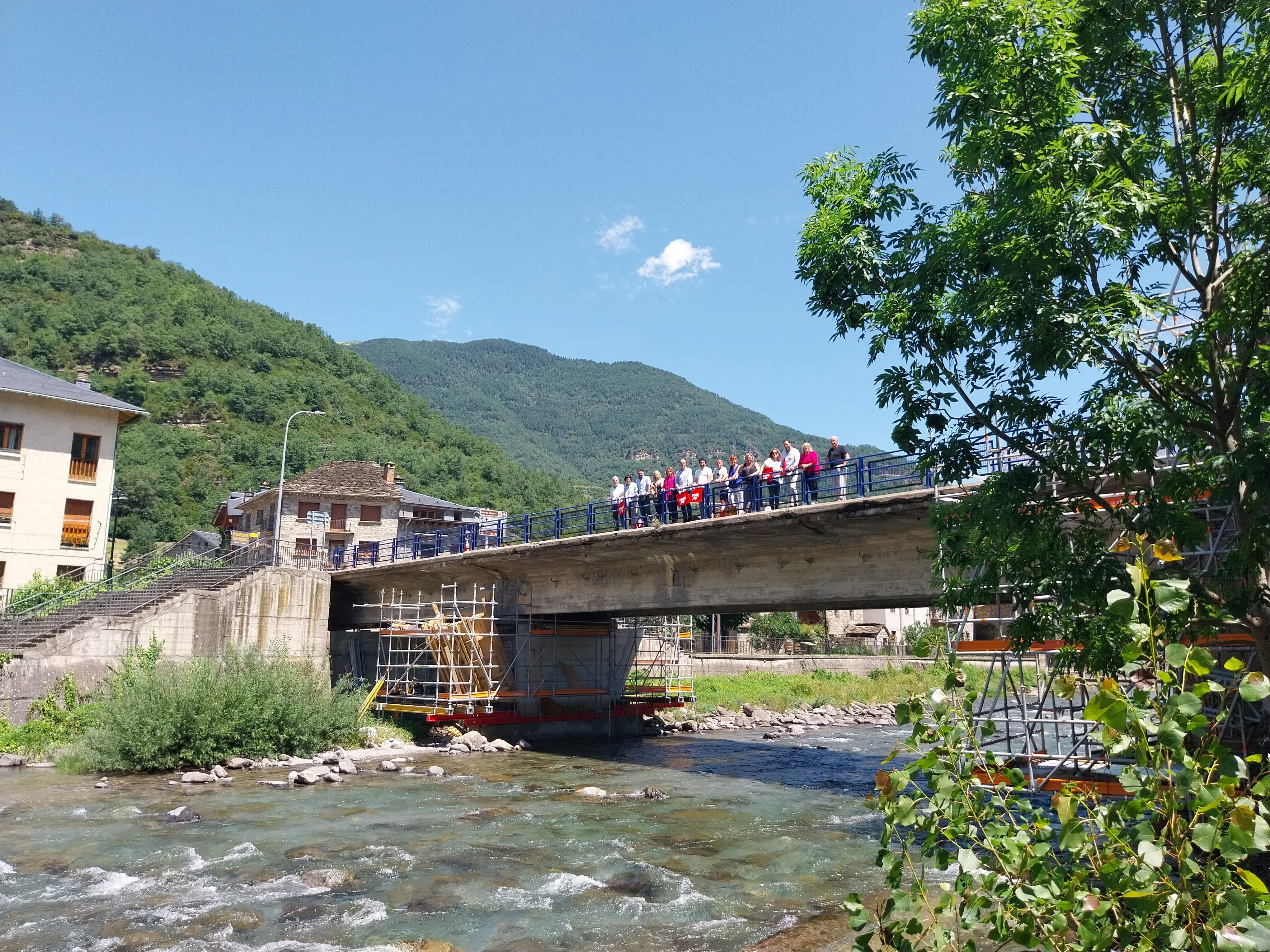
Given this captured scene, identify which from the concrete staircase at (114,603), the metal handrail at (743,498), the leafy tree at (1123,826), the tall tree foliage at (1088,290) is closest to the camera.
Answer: the leafy tree at (1123,826)

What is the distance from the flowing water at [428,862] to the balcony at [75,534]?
19183 millimetres

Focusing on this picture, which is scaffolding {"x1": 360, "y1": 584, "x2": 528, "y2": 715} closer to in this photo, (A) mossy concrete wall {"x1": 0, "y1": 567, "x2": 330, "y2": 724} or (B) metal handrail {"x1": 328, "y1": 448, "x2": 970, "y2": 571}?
(B) metal handrail {"x1": 328, "y1": 448, "x2": 970, "y2": 571}

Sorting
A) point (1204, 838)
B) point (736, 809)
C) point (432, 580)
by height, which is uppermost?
point (432, 580)

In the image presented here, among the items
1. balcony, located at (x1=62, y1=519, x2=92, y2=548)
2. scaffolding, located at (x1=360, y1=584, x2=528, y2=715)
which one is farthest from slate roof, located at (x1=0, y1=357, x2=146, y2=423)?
scaffolding, located at (x1=360, y1=584, x2=528, y2=715)

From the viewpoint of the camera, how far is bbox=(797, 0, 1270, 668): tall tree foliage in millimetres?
6555

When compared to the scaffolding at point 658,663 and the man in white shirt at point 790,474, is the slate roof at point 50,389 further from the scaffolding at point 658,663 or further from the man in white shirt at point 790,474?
the man in white shirt at point 790,474

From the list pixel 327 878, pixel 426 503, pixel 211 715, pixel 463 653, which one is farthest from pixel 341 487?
pixel 327 878

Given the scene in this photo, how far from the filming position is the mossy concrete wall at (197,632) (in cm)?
2314

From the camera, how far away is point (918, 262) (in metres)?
8.45

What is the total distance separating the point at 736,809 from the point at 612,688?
13897mm

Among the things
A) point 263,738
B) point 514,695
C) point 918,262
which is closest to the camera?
point 918,262

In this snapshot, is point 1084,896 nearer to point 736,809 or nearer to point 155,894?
point 155,894

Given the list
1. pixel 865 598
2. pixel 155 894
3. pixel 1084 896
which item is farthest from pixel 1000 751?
pixel 1084 896

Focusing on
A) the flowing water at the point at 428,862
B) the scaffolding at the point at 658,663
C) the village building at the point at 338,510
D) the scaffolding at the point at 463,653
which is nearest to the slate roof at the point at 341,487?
the village building at the point at 338,510
